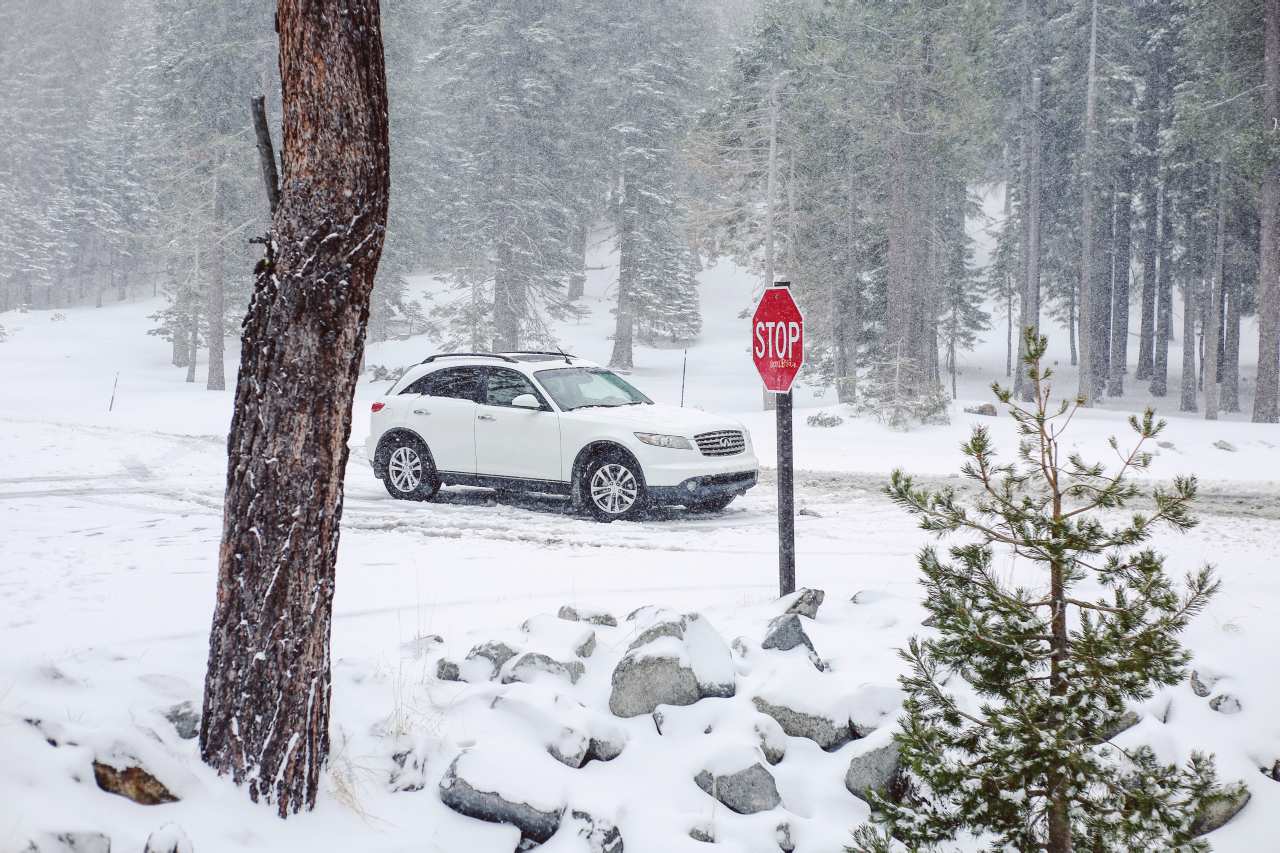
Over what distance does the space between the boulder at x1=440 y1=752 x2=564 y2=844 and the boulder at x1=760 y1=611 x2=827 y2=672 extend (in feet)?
6.31

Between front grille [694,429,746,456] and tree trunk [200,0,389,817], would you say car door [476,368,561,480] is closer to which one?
front grille [694,429,746,456]

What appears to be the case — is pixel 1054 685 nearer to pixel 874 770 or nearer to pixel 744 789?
pixel 874 770

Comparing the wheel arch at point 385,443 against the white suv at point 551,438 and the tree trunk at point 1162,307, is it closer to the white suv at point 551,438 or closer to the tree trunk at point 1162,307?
the white suv at point 551,438

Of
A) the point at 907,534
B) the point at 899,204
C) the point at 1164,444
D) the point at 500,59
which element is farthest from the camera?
the point at 500,59

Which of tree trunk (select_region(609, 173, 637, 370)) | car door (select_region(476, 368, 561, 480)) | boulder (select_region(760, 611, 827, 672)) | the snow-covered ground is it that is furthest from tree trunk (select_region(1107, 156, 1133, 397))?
boulder (select_region(760, 611, 827, 672))

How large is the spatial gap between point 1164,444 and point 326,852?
58.0ft

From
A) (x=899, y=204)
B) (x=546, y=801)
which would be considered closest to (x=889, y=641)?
(x=546, y=801)

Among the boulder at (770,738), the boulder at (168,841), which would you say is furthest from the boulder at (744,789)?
the boulder at (168,841)

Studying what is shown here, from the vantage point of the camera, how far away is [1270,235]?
22.6 metres

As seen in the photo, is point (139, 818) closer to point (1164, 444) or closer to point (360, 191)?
point (360, 191)

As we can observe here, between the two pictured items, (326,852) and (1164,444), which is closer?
(326,852)

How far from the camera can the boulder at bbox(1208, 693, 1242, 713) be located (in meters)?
5.20

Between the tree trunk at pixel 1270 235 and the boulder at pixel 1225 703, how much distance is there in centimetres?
2059

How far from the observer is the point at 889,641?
592 cm
